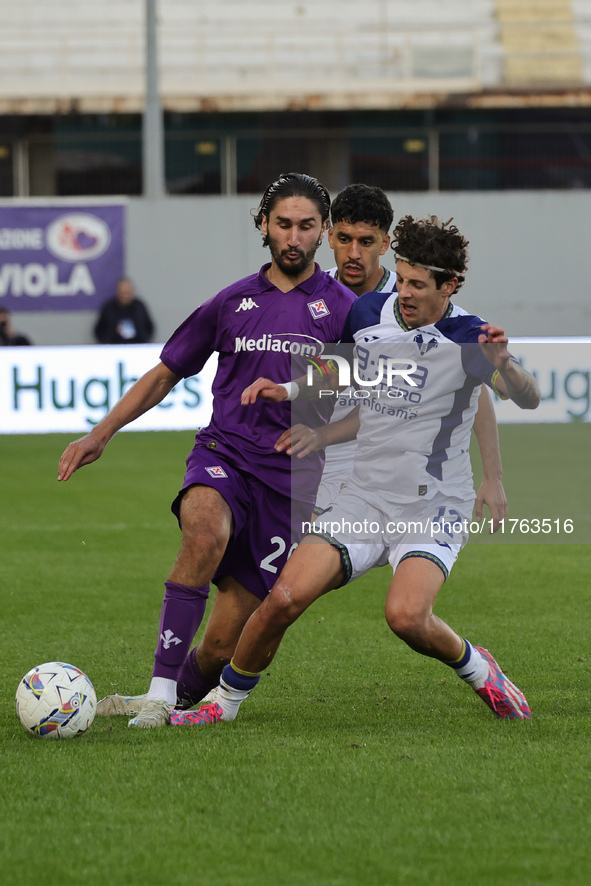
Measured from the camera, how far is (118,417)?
477cm

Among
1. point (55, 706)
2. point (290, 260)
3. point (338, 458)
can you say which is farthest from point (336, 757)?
point (290, 260)

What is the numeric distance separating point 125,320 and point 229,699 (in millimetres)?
12573

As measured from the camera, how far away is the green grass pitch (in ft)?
10.1

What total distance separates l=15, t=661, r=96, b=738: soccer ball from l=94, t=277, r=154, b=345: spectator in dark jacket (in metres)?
12.4

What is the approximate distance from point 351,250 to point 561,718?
230 centimetres

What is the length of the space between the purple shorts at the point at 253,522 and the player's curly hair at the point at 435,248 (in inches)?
39.2

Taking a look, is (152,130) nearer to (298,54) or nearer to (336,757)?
(298,54)

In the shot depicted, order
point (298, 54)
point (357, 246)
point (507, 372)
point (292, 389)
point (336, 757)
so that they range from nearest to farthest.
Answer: point (336, 757) → point (507, 372) → point (292, 389) → point (357, 246) → point (298, 54)

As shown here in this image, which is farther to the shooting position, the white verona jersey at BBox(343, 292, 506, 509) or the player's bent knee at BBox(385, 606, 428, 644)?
the white verona jersey at BBox(343, 292, 506, 509)

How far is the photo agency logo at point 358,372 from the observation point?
14.7 feet

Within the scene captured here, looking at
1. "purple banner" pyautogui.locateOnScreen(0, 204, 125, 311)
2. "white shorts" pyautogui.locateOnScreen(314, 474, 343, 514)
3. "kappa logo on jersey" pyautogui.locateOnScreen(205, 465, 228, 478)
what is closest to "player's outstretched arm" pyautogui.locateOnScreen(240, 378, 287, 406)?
"kappa logo on jersey" pyautogui.locateOnScreen(205, 465, 228, 478)

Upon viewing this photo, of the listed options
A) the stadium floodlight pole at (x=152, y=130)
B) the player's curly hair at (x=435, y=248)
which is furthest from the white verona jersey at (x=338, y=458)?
the stadium floodlight pole at (x=152, y=130)

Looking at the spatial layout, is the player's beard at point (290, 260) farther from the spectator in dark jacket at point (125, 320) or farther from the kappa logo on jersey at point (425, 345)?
the spectator in dark jacket at point (125, 320)

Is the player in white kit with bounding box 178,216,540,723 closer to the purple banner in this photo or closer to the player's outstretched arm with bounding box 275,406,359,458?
the player's outstretched arm with bounding box 275,406,359,458
